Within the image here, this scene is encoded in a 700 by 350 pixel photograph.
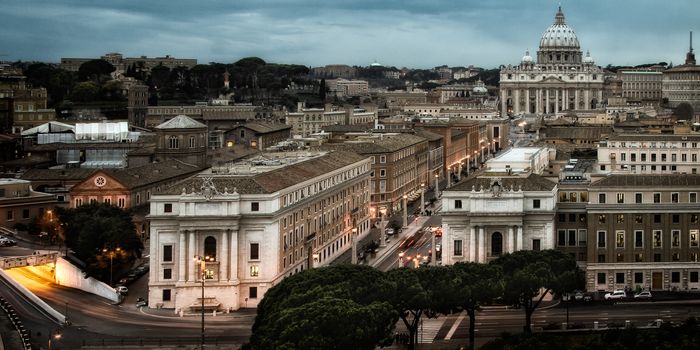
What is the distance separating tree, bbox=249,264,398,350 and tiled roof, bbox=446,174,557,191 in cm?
1756

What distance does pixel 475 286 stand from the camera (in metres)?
55.1

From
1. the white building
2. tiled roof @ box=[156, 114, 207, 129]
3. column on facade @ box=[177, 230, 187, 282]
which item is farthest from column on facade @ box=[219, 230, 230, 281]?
tiled roof @ box=[156, 114, 207, 129]

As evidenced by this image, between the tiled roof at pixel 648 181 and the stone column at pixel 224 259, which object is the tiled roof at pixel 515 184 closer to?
the tiled roof at pixel 648 181

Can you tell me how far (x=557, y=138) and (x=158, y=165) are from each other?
5143 cm

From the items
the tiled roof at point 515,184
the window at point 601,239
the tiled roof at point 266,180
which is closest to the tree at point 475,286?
the tiled roof at point 515,184

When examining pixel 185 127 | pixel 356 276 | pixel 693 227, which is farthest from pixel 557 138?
pixel 356 276

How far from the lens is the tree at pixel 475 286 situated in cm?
5460

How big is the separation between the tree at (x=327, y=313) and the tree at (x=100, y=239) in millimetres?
22149

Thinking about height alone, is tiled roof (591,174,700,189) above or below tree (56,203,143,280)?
above

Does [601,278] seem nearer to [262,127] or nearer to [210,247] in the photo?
[210,247]

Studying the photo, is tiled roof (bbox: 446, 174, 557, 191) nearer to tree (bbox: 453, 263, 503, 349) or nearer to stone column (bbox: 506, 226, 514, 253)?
stone column (bbox: 506, 226, 514, 253)

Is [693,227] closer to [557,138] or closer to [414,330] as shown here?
[414,330]

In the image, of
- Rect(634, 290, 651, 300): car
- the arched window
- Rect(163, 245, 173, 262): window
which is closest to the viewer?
Rect(634, 290, 651, 300): car

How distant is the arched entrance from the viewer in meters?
69.5
